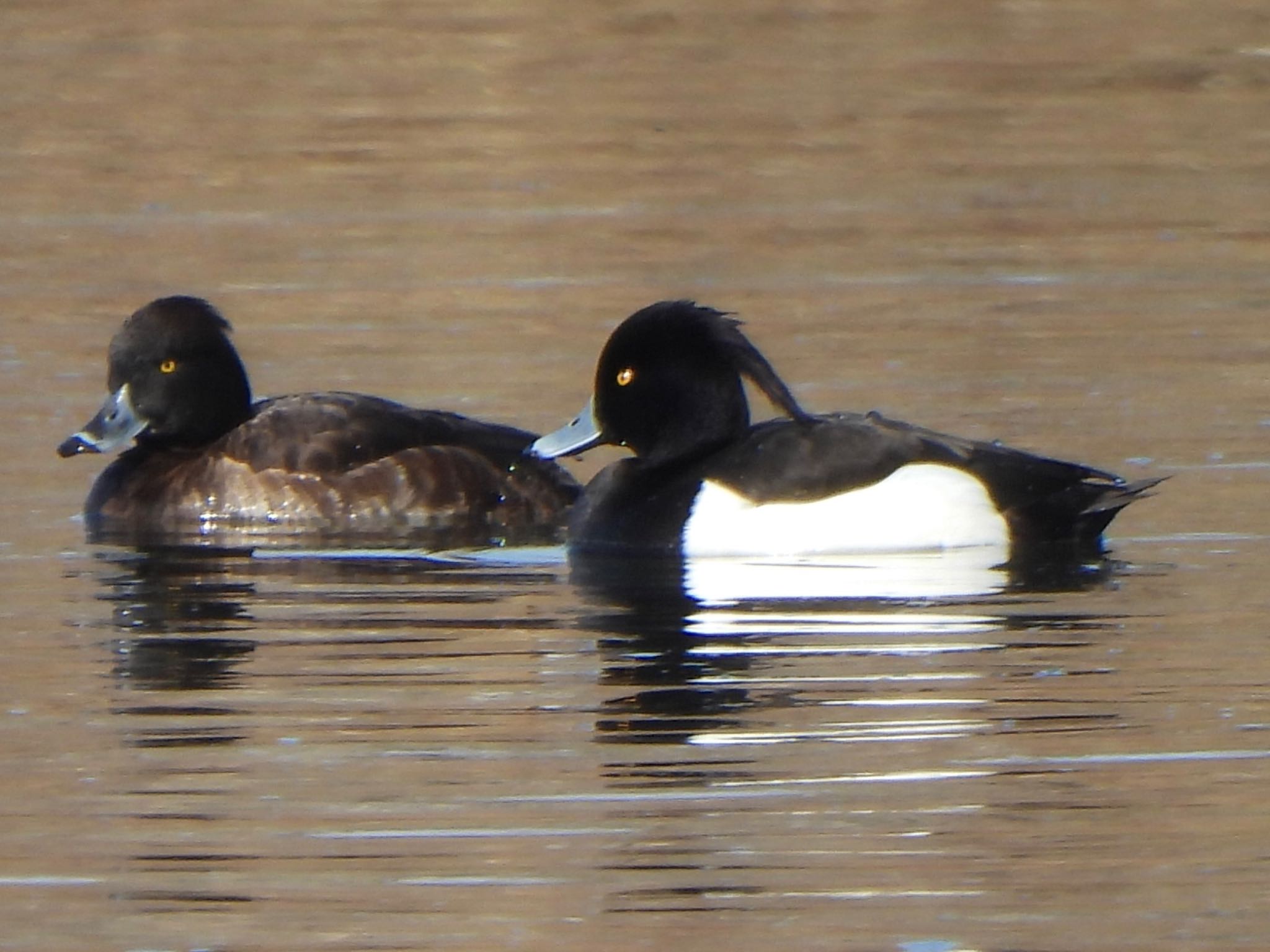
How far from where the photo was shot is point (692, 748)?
6.14 m

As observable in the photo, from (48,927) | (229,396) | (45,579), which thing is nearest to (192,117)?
(229,396)

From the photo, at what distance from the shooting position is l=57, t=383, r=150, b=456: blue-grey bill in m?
9.57

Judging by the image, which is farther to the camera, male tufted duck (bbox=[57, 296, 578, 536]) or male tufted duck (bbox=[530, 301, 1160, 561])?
male tufted duck (bbox=[57, 296, 578, 536])

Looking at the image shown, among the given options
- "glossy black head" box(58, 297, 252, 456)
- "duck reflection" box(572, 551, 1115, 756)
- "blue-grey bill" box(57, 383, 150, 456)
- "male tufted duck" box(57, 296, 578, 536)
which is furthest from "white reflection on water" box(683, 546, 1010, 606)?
"blue-grey bill" box(57, 383, 150, 456)

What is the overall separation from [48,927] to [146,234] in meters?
9.44

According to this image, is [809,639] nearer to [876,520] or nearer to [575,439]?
[876,520]

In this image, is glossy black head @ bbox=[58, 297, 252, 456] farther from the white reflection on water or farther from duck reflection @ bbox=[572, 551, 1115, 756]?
the white reflection on water

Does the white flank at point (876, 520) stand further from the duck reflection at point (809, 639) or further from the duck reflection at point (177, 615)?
the duck reflection at point (177, 615)

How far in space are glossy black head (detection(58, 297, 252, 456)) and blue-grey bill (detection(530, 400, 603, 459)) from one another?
1.45 meters

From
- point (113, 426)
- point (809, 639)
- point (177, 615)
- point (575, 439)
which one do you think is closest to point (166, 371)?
point (113, 426)

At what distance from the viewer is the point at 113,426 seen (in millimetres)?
9680

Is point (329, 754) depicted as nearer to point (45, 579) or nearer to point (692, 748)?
point (692, 748)

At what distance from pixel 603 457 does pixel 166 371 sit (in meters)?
1.74

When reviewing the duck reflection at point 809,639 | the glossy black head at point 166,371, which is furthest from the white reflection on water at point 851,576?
the glossy black head at point 166,371
